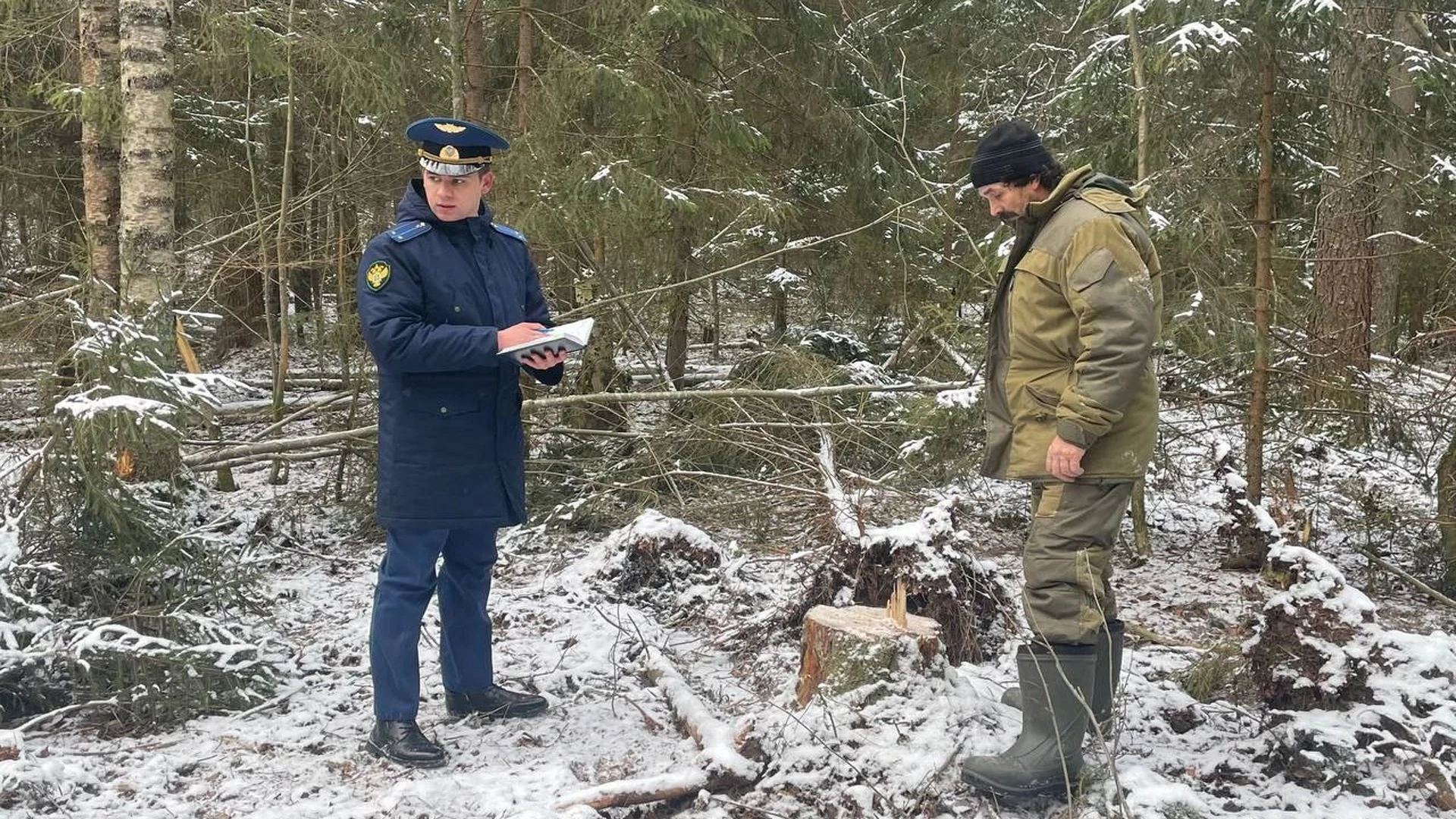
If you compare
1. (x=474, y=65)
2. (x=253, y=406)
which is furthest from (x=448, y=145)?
(x=253, y=406)

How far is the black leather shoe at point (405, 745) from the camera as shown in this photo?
3.23m

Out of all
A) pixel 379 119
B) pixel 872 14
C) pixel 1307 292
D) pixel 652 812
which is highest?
pixel 872 14

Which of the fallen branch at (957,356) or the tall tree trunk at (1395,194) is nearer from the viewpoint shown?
the tall tree trunk at (1395,194)

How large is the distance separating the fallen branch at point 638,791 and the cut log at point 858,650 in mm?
593

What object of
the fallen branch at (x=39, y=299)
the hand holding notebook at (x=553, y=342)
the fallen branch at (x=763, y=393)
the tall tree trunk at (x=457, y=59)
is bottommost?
the fallen branch at (x=763, y=393)

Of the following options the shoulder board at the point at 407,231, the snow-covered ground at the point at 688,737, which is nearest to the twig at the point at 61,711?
the snow-covered ground at the point at 688,737

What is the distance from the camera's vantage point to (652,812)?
295 cm

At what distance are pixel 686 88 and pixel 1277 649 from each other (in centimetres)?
603

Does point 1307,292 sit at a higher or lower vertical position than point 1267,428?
higher

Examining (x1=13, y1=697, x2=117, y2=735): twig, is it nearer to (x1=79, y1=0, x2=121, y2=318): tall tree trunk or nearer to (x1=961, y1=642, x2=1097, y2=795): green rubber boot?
(x1=79, y1=0, x2=121, y2=318): tall tree trunk

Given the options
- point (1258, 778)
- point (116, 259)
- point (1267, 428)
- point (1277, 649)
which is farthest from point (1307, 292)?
point (116, 259)

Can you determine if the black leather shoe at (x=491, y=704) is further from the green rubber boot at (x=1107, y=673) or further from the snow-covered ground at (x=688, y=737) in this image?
the green rubber boot at (x=1107, y=673)

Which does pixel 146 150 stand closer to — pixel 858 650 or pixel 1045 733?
pixel 858 650

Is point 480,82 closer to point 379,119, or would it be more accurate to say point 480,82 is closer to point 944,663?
point 379,119
